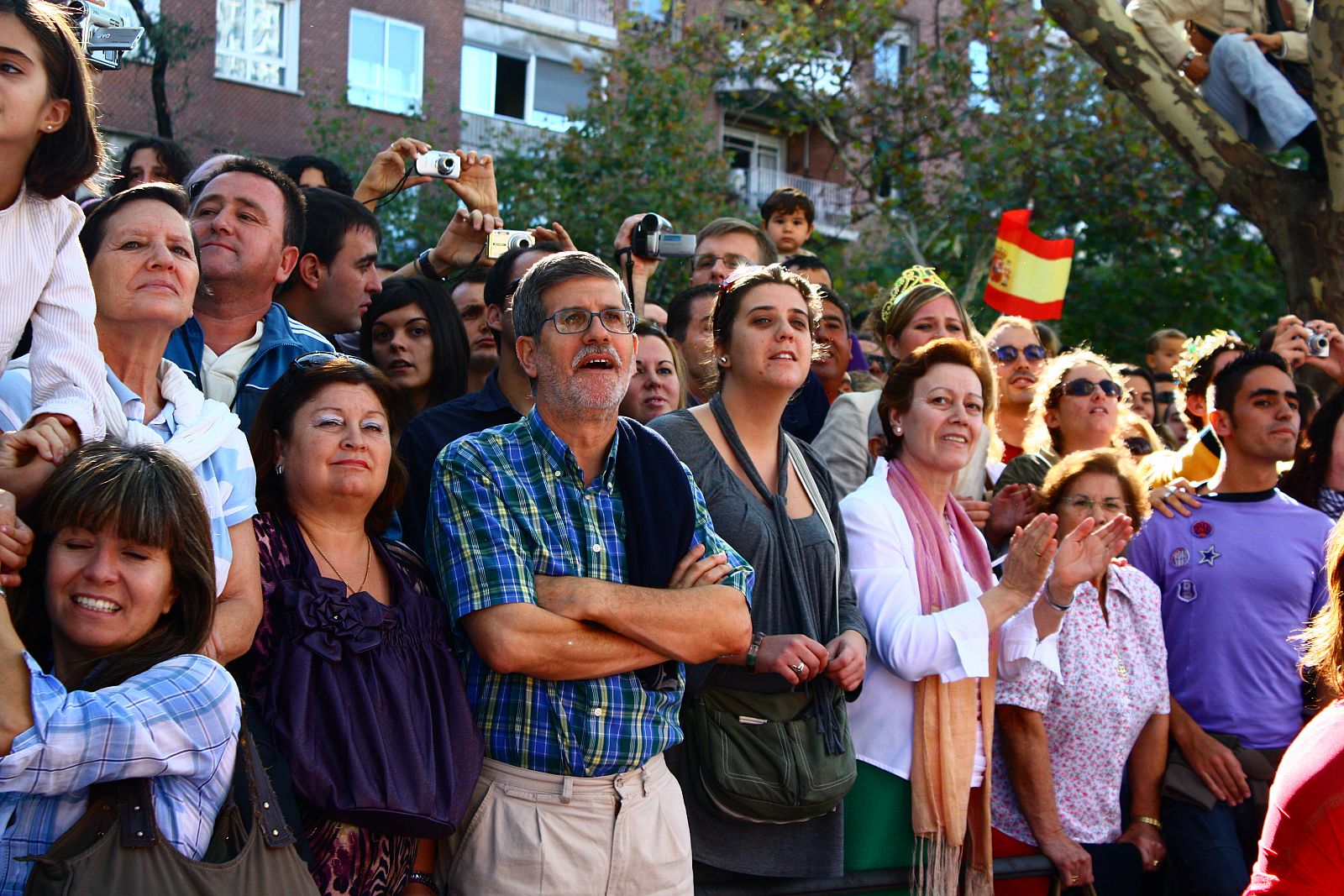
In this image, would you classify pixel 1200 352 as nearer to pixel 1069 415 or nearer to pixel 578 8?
pixel 1069 415

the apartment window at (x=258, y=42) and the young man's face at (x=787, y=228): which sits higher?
the apartment window at (x=258, y=42)

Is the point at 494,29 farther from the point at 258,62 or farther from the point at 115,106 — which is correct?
the point at 115,106

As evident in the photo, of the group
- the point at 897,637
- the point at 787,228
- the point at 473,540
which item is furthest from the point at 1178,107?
the point at 473,540

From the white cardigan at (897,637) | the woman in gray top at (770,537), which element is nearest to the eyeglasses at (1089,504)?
the white cardigan at (897,637)

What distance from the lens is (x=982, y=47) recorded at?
59.3 feet

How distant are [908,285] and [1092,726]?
2.07 meters

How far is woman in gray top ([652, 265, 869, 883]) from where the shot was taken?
3.67 metres

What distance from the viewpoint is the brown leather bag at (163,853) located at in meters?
2.32

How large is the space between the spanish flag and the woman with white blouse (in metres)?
3.88

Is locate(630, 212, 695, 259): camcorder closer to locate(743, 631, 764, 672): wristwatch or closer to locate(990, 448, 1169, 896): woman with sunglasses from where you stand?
locate(990, 448, 1169, 896): woman with sunglasses

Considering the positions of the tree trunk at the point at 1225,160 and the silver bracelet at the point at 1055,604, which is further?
the tree trunk at the point at 1225,160

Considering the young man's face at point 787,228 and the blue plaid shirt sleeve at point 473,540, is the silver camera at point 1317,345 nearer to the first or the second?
the young man's face at point 787,228

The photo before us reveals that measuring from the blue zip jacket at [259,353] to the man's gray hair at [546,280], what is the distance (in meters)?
0.71

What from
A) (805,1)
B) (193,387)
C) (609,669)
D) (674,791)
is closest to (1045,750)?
(674,791)
